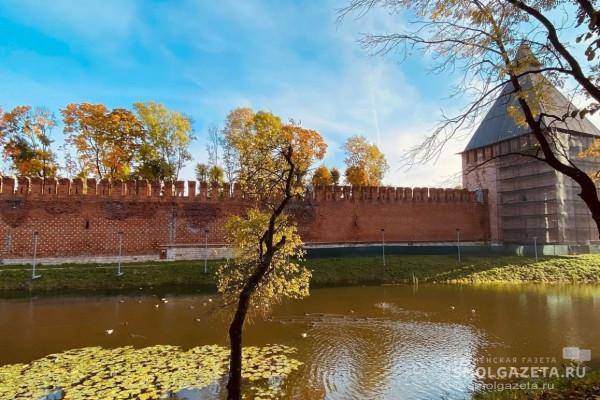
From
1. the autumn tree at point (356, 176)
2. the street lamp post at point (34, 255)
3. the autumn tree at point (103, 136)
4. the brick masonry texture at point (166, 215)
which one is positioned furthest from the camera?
the autumn tree at point (356, 176)

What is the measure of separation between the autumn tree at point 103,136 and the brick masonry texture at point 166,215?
21.8 feet

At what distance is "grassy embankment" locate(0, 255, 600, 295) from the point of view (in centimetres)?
1362

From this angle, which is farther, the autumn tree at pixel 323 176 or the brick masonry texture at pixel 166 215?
the autumn tree at pixel 323 176

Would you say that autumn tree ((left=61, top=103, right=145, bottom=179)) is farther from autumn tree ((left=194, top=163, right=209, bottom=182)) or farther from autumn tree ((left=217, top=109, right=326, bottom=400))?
autumn tree ((left=217, top=109, right=326, bottom=400))

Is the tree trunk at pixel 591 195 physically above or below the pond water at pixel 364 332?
above

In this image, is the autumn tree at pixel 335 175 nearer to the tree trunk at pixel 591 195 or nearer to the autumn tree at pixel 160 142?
the autumn tree at pixel 160 142

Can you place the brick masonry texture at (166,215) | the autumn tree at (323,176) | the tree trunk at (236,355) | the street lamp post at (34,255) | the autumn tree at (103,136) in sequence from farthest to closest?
the autumn tree at (323,176), the autumn tree at (103,136), the brick masonry texture at (166,215), the street lamp post at (34,255), the tree trunk at (236,355)

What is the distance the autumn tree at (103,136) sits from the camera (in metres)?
22.8

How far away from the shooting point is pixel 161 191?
59.1 ft

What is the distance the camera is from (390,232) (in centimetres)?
2133

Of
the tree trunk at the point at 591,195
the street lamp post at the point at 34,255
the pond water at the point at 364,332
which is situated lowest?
the pond water at the point at 364,332

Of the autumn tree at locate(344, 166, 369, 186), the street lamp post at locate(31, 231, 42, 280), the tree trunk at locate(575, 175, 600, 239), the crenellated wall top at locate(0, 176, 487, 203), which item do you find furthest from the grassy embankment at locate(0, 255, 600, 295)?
the autumn tree at locate(344, 166, 369, 186)

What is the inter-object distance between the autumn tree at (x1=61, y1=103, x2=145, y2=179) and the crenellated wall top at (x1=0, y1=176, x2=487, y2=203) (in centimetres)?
654

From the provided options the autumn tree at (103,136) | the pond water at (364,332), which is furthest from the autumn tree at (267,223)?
the autumn tree at (103,136)
